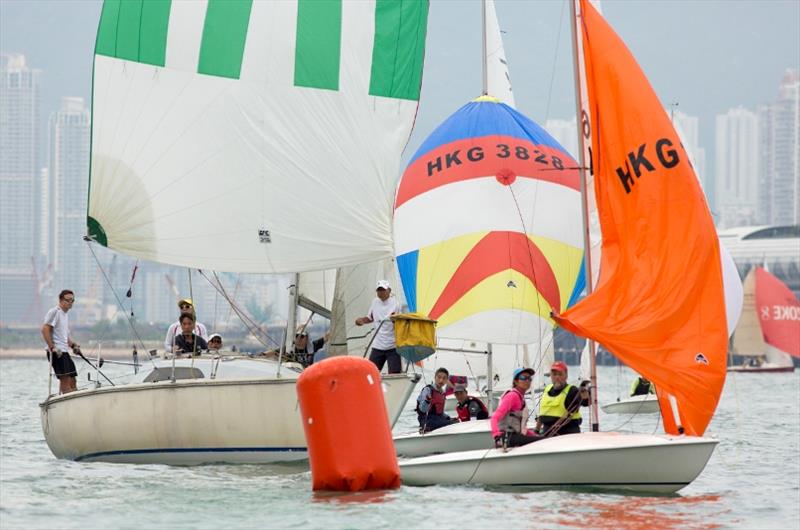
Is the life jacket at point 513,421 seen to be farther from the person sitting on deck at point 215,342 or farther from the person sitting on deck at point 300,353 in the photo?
the person sitting on deck at point 215,342

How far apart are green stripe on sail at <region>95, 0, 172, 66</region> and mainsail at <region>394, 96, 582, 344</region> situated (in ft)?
20.8

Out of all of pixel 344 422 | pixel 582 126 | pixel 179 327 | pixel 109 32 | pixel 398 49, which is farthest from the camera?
pixel 179 327

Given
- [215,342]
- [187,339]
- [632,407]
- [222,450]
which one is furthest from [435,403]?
[632,407]

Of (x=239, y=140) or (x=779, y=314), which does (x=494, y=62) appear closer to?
(x=239, y=140)

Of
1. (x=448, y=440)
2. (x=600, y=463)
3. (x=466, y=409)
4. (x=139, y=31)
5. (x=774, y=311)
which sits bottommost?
(x=448, y=440)

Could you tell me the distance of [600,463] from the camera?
14836mm

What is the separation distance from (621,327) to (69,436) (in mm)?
6072

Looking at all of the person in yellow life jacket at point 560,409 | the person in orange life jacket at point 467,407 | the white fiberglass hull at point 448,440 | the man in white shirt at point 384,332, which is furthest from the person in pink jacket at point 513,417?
the person in orange life jacket at point 467,407

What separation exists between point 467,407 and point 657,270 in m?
5.11

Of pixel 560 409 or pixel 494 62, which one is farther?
pixel 494 62

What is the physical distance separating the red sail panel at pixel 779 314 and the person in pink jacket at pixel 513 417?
69.0m

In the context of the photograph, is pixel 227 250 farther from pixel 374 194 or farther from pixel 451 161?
pixel 451 161

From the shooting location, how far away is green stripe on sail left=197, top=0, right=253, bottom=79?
17.8 metres

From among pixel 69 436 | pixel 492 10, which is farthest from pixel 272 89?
Answer: pixel 492 10
